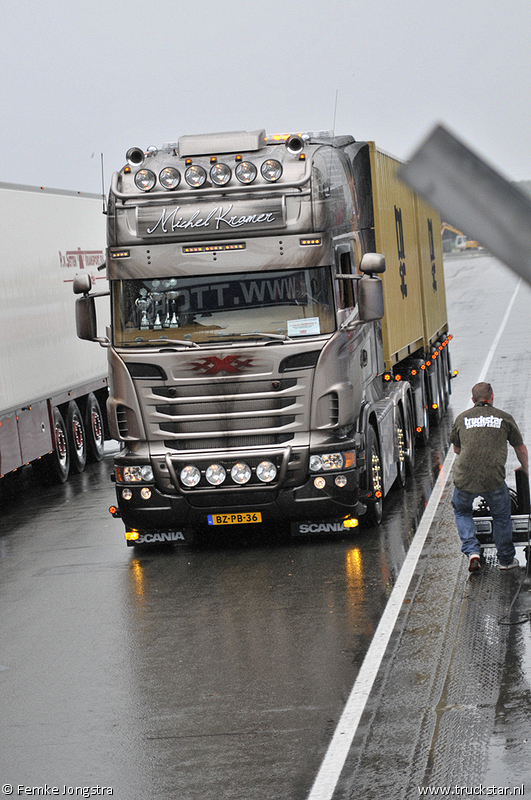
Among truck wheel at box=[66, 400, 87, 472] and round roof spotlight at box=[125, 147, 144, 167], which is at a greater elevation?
round roof spotlight at box=[125, 147, 144, 167]

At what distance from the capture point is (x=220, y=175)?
1070 centimetres

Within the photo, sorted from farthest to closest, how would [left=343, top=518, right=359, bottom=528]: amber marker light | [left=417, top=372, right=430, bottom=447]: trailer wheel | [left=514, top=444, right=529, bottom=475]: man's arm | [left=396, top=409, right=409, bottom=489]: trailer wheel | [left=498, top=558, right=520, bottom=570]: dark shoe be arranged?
1. [left=417, top=372, right=430, bottom=447]: trailer wheel
2. [left=396, top=409, right=409, bottom=489]: trailer wheel
3. [left=343, top=518, right=359, bottom=528]: amber marker light
4. [left=498, top=558, right=520, bottom=570]: dark shoe
5. [left=514, top=444, right=529, bottom=475]: man's arm

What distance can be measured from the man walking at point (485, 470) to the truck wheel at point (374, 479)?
1.86m

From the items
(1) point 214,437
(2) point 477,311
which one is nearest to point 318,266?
(1) point 214,437

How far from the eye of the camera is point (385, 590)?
946 centimetres

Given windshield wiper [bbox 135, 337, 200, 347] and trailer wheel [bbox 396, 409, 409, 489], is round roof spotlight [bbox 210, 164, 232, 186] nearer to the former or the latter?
windshield wiper [bbox 135, 337, 200, 347]

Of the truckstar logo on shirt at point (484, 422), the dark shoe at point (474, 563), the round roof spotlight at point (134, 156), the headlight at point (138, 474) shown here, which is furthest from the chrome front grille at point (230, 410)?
the round roof spotlight at point (134, 156)

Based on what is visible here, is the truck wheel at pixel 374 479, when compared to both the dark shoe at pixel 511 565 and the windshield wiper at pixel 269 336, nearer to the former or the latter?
the windshield wiper at pixel 269 336

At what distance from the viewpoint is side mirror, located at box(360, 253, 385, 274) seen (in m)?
10.6

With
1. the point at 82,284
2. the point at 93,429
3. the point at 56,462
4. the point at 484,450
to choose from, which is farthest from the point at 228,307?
the point at 93,429

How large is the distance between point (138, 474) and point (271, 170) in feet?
10.6

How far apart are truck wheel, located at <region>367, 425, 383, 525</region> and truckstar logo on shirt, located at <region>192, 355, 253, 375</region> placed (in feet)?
5.82

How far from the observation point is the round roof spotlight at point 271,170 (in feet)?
34.9

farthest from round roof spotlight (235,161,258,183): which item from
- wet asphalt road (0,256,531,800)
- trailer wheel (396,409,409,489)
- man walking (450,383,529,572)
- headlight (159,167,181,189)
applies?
trailer wheel (396,409,409,489)
